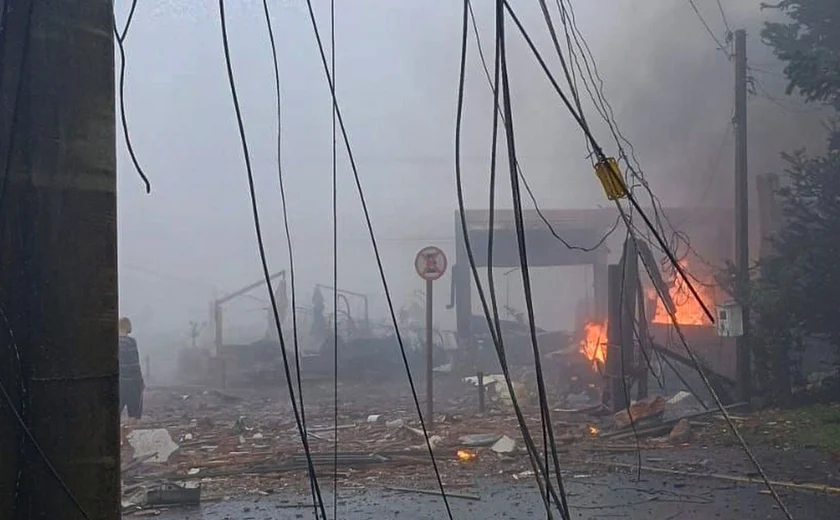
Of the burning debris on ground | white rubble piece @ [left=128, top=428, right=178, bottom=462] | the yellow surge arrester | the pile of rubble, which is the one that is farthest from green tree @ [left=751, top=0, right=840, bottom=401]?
the yellow surge arrester

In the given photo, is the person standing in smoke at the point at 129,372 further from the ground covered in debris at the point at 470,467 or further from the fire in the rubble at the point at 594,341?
the fire in the rubble at the point at 594,341

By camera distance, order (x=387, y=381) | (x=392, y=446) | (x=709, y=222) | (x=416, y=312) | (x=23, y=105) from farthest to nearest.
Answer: (x=416, y=312) → (x=709, y=222) → (x=387, y=381) → (x=392, y=446) → (x=23, y=105)

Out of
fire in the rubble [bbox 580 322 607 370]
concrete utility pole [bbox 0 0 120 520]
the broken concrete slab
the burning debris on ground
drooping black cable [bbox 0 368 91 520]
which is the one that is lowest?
the burning debris on ground

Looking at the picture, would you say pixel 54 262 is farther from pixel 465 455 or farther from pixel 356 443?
pixel 356 443

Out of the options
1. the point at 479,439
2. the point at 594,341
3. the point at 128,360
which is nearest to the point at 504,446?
the point at 479,439

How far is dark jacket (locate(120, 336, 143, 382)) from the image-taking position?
10172 millimetres

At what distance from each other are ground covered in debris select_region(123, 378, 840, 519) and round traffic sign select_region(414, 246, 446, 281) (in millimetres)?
1878

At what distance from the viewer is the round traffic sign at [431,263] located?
10414 millimetres

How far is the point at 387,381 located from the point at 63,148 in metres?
17.0

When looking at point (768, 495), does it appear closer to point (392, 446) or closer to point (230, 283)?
point (392, 446)

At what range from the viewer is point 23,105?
5.02ft

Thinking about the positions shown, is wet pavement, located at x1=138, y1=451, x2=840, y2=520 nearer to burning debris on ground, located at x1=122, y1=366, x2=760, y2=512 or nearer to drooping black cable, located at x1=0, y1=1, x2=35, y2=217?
burning debris on ground, located at x1=122, y1=366, x2=760, y2=512

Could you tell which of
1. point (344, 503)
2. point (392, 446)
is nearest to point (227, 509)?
point (344, 503)

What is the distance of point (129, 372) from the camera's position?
10.4 metres
